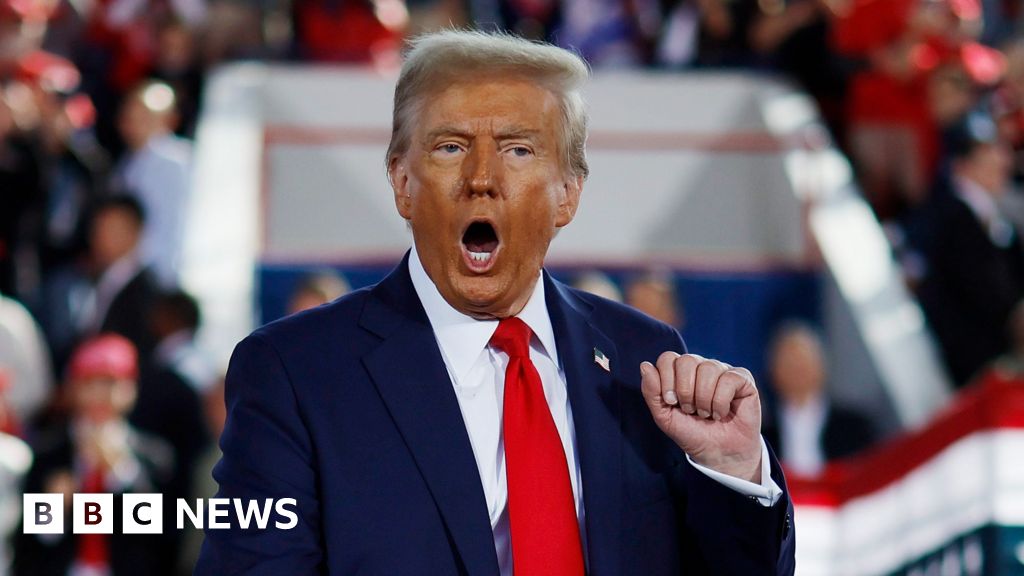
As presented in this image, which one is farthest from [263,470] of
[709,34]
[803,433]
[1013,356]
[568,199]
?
[709,34]

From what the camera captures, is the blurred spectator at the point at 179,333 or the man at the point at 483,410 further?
the blurred spectator at the point at 179,333

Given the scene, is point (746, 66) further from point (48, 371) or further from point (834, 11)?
point (48, 371)

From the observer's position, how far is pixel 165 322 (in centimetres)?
680

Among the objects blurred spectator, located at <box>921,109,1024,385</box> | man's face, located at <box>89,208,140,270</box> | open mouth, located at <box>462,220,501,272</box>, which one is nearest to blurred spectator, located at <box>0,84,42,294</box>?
man's face, located at <box>89,208,140,270</box>

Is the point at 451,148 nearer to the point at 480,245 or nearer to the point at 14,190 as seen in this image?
the point at 480,245

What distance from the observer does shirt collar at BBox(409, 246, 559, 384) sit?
82.0 inches

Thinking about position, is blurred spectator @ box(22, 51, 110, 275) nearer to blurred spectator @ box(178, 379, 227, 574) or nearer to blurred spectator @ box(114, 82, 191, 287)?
blurred spectator @ box(114, 82, 191, 287)

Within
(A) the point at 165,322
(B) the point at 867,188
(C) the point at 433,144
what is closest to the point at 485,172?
(C) the point at 433,144

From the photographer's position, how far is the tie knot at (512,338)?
6.82 ft

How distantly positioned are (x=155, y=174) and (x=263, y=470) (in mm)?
7218

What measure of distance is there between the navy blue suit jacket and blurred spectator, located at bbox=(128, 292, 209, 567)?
3.25 m

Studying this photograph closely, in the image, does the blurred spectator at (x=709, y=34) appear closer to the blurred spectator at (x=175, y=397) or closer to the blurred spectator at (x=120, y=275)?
the blurred spectator at (x=120, y=275)

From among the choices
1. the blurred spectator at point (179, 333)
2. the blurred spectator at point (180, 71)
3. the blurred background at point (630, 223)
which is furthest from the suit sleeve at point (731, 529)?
the blurred spectator at point (180, 71)

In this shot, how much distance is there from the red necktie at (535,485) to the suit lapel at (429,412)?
1.8 inches
